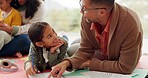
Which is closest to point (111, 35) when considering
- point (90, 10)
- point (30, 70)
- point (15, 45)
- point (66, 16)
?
point (90, 10)

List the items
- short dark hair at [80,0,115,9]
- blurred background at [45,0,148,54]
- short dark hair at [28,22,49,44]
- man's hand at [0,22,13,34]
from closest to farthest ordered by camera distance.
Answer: short dark hair at [80,0,115,9]
short dark hair at [28,22,49,44]
man's hand at [0,22,13,34]
blurred background at [45,0,148,54]

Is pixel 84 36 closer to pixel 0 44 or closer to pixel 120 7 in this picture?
pixel 120 7

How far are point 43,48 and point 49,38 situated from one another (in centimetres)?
8

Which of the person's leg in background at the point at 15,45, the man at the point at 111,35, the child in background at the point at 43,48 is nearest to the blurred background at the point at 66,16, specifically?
the person's leg in background at the point at 15,45

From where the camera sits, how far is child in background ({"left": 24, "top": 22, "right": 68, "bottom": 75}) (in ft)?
5.08

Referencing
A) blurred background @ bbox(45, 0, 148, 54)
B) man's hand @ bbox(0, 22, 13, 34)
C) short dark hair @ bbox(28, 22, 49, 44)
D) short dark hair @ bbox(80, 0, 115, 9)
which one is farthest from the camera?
blurred background @ bbox(45, 0, 148, 54)

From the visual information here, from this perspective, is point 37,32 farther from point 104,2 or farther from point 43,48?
point 104,2

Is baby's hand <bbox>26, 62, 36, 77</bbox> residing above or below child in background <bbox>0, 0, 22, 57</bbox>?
below

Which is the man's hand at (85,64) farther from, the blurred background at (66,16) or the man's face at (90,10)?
the blurred background at (66,16)

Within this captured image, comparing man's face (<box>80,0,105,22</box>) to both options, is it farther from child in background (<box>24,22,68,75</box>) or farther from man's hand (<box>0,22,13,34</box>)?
man's hand (<box>0,22,13,34</box>)

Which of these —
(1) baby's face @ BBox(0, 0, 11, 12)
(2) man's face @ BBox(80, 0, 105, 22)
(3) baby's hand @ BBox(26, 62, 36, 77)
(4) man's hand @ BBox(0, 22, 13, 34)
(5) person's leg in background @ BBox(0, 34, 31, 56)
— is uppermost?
(2) man's face @ BBox(80, 0, 105, 22)

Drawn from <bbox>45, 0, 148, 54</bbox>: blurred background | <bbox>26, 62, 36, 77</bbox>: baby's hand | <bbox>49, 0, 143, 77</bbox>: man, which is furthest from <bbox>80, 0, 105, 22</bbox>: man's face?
<bbox>45, 0, 148, 54</bbox>: blurred background

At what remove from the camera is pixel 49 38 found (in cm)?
157

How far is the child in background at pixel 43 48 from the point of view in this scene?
1549mm
